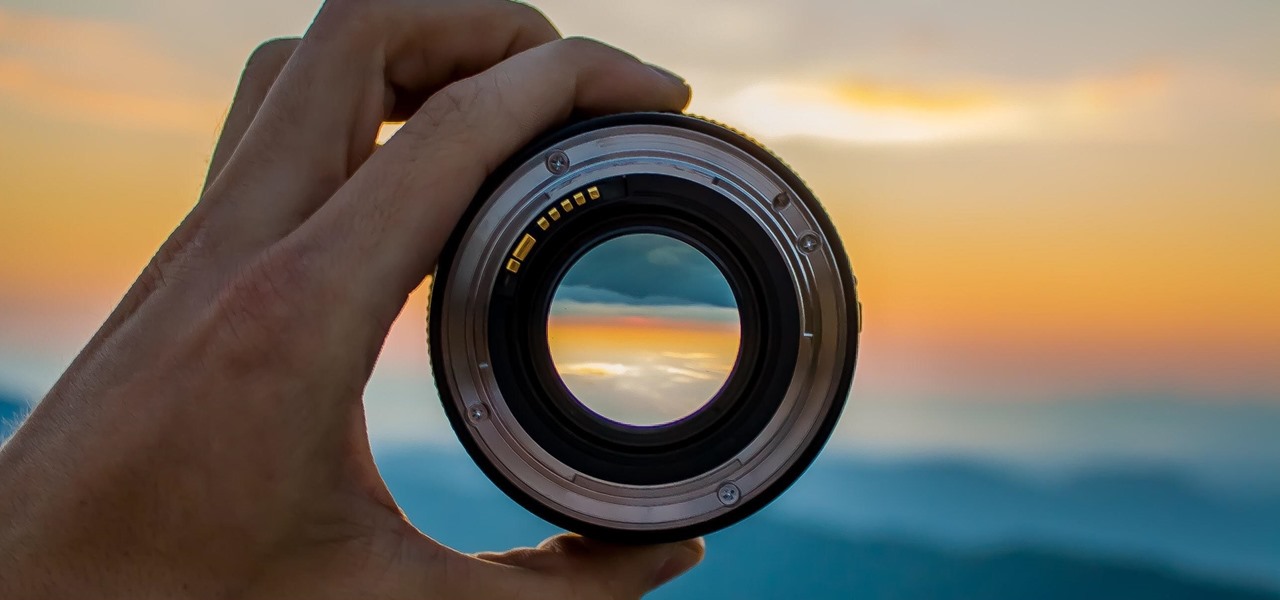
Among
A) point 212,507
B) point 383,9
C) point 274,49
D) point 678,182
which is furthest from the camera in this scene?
point 274,49

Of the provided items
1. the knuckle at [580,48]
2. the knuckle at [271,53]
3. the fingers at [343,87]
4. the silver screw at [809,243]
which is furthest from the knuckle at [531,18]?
the silver screw at [809,243]

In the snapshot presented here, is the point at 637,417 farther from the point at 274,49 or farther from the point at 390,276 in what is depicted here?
the point at 274,49

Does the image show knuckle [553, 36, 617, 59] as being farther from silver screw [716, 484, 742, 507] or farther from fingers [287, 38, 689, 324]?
silver screw [716, 484, 742, 507]

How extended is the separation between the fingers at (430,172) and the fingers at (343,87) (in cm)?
9

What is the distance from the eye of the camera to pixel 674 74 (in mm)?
1037

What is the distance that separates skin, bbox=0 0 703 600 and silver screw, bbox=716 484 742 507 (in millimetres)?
93

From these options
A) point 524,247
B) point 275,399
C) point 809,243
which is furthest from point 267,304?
point 809,243

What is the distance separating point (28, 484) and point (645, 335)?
0.53 metres

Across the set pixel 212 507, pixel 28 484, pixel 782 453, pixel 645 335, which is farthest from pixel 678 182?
pixel 28 484

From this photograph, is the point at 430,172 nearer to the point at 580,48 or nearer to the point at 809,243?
the point at 580,48

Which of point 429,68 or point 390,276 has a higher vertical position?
point 429,68

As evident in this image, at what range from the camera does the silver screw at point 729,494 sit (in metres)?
0.89

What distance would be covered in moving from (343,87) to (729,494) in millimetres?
544

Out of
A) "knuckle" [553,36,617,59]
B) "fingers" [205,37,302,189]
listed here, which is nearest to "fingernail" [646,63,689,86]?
"knuckle" [553,36,617,59]
